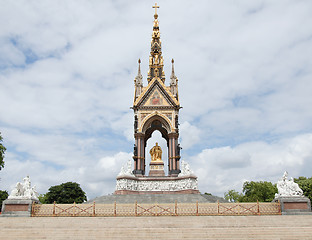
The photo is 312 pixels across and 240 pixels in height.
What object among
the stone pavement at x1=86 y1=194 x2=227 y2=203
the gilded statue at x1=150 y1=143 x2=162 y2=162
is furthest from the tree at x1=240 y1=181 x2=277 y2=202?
the stone pavement at x1=86 y1=194 x2=227 y2=203

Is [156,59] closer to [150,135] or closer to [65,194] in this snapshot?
[150,135]

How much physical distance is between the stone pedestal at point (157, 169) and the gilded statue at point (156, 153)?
553mm

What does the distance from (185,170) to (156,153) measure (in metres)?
4.79

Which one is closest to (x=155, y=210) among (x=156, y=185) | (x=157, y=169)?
(x=156, y=185)

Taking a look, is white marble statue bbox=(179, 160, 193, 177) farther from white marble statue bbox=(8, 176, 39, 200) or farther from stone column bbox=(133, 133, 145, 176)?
white marble statue bbox=(8, 176, 39, 200)

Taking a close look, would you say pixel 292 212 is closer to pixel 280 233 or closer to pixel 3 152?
pixel 280 233

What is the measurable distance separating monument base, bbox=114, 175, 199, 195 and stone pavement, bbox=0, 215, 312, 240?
10625 millimetres

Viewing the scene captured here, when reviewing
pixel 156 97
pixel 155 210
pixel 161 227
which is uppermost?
pixel 156 97

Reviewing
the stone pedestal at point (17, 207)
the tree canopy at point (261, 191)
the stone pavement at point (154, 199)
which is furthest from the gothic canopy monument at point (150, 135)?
the tree canopy at point (261, 191)

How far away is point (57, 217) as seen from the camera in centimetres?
1834

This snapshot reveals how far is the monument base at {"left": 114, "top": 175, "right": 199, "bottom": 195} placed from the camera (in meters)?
28.3

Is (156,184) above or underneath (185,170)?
underneath

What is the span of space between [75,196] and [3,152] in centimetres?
2581

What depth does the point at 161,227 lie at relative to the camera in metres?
16.3
